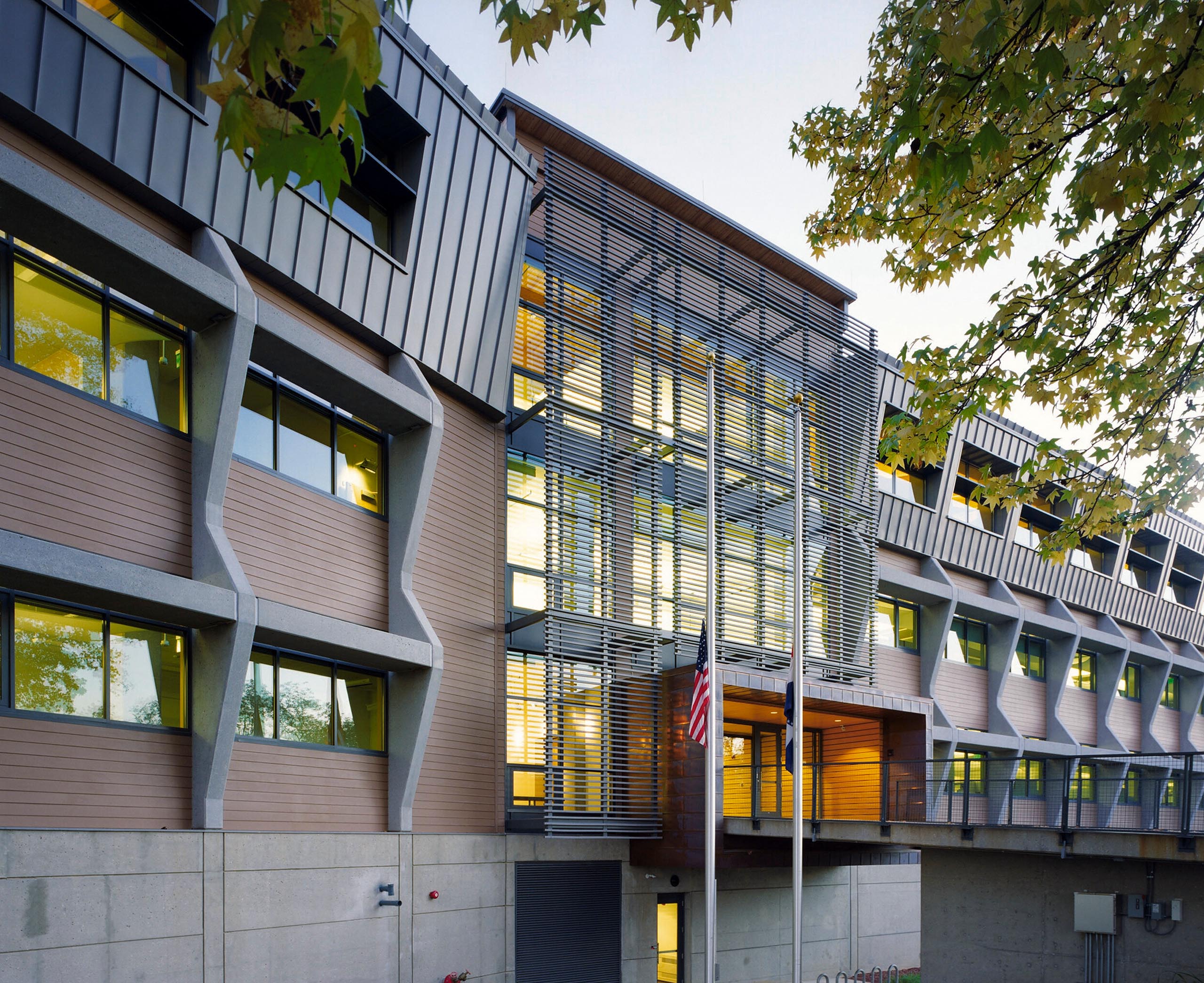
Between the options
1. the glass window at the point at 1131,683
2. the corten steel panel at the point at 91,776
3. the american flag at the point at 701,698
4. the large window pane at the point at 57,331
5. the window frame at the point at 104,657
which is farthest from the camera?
the glass window at the point at 1131,683

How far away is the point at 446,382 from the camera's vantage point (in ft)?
66.0

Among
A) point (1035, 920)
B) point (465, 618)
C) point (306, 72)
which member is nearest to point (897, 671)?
point (1035, 920)

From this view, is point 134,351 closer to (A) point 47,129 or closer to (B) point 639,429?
(A) point 47,129

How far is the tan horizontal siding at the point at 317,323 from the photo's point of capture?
1648 cm

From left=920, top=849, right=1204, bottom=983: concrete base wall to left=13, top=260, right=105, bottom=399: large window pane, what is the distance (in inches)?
637

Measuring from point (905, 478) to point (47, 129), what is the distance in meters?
25.0

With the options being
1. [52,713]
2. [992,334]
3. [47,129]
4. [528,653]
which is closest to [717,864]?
[528,653]

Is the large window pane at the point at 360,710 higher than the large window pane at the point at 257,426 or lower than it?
lower

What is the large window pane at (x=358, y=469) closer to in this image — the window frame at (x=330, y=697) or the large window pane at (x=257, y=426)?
the large window pane at (x=257, y=426)

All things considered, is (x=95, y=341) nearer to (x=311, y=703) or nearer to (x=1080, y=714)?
(x=311, y=703)

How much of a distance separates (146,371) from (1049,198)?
11.6 m

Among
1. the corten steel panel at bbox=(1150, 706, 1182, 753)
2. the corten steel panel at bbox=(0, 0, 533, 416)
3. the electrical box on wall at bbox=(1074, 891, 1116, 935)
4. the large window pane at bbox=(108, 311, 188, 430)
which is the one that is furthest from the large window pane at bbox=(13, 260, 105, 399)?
the corten steel panel at bbox=(1150, 706, 1182, 753)

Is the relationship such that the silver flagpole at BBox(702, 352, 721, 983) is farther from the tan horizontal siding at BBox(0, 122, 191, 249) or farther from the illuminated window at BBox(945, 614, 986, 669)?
the illuminated window at BBox(945, 614, 986, 669)

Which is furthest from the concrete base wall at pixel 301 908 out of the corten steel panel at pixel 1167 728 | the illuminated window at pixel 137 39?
the corten steel panel at pixel 1167 728
